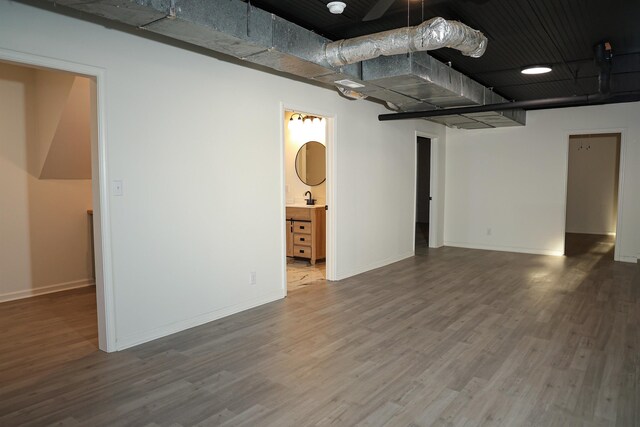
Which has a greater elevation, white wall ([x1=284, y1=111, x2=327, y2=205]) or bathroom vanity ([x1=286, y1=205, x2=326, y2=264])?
white wall ([x1=284, y1=111, x2=327, y2=205])

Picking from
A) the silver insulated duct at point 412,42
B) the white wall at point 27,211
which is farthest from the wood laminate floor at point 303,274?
the silver insulated duct at point 412,42

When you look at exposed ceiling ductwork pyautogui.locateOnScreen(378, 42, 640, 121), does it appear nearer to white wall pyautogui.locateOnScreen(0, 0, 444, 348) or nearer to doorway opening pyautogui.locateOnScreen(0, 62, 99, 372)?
white wall pyautogui.locateOnScreen(0, 0, 444, 348)

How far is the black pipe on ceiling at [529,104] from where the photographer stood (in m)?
4.59

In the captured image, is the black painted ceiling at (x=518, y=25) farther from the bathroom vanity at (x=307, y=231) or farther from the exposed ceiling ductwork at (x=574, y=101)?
→ the bathroom vanity at (x=307, y=231)

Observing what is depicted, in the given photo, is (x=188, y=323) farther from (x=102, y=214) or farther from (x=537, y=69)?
(x=537, y=69)

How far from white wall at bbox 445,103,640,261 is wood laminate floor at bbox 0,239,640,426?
2.61 m

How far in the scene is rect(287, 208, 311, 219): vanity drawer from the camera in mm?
6480

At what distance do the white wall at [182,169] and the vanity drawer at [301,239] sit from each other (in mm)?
1936

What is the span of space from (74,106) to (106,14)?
2.10 metres

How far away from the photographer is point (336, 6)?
A: 3.08m

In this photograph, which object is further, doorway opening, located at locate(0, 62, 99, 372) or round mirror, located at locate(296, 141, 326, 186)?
round mirror, located at locate(296, 141, 326, 186)

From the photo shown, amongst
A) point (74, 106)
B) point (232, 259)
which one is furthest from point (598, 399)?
point (74, 106)

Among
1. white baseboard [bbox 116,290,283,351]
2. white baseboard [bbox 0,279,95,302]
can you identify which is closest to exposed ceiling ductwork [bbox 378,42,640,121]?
white baseboard [bbox 116,290,283,351]

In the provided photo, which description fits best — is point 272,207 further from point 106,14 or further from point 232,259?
point 106,14
